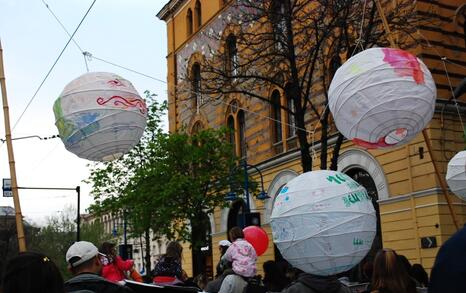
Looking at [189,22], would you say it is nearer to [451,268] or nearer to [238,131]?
[238,131]

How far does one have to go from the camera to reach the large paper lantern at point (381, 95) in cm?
644

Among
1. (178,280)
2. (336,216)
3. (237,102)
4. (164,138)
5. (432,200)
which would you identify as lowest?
(178,280)

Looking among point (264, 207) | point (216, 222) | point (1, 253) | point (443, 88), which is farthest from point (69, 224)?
point (443, 88)

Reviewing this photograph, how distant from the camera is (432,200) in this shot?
717 inches

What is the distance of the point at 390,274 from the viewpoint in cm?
464

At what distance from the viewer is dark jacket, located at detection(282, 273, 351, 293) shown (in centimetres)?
494

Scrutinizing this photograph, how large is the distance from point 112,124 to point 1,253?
50.4m

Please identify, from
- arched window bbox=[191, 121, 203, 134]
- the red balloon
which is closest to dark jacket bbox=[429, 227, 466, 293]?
the red balloon

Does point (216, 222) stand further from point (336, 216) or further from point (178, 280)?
point (336, 216)

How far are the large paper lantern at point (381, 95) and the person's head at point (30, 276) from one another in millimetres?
4505

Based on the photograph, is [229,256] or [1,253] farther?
[1,253]

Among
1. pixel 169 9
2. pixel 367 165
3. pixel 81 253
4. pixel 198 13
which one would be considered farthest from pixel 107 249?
pixel 169 9

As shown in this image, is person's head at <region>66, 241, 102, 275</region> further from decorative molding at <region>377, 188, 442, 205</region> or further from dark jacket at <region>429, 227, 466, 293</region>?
decorative molding at <region>377, 188, 442, 205</region>

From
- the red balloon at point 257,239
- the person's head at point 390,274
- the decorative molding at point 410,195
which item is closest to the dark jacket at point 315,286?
the person's head at point 390,274
